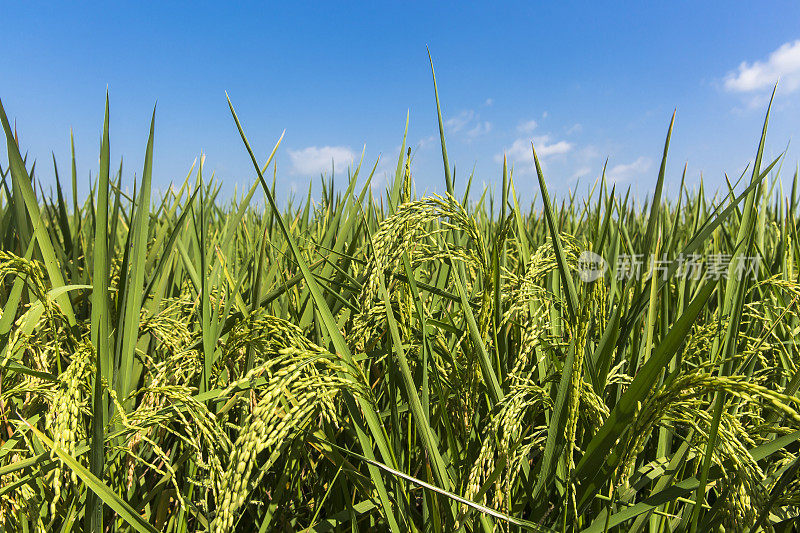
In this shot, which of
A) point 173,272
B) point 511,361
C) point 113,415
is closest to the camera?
point 113,415

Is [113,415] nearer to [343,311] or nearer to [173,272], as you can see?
[343,311]

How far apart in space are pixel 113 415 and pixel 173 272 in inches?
36.8

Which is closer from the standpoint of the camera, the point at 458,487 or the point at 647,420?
the point at 647,420

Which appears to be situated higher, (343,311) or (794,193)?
(794,193)

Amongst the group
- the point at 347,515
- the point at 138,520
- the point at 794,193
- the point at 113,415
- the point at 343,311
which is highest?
the point at 794,193

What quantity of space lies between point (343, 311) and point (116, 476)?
0.63 metres

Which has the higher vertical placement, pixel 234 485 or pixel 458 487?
pixel 234 485

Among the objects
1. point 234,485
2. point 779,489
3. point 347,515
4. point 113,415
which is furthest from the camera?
A: point 347,515

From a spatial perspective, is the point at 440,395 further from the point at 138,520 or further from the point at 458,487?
the point at 138,520

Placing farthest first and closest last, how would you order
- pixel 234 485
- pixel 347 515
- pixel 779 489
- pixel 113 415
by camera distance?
1. pixel 347 515
2. pixel 113 415
3. pixel 779 489
4. pixel 234 485

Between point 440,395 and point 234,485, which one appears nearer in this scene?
point 234,485

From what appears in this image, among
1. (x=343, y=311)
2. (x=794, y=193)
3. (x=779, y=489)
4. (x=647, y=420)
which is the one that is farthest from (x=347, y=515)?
(x=794, y=193)

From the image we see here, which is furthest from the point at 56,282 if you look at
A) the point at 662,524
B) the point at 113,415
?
the point at 662,524

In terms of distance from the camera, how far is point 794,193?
7.79ft
